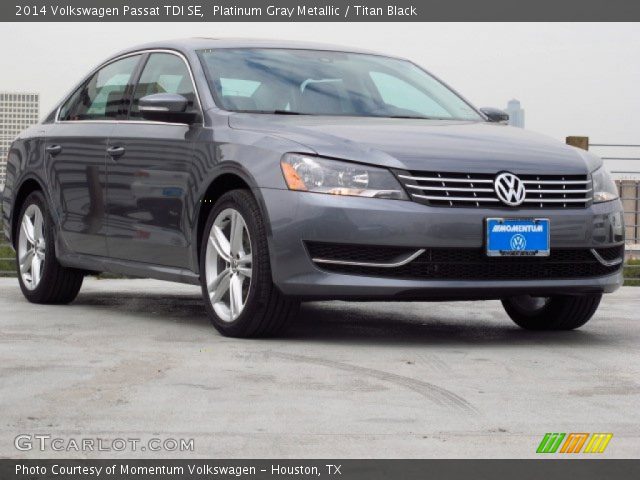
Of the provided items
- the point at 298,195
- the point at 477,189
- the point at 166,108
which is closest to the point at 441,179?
the point at 477,189

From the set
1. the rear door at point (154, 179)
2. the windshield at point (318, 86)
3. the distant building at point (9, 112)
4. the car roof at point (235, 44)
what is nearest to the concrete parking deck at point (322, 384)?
the rear door at point (154, 179)

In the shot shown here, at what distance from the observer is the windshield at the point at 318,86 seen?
778 centimetres

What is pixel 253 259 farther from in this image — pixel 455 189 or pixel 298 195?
A: pixel 455 189

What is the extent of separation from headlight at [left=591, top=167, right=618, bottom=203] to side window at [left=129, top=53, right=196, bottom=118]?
7.37 ft

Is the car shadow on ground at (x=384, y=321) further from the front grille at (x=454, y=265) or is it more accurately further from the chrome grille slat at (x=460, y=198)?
the chrome grille slat at (x=460, y=198)

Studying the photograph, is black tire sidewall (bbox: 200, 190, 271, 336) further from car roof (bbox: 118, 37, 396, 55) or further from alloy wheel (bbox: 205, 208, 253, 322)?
car roof (bbox: 118, 37, 396, 55)

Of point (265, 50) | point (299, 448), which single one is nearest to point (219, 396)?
point (299, 448)

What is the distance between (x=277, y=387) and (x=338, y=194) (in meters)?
1.48

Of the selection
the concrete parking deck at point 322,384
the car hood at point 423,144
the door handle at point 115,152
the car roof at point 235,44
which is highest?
the car roof at point 235,44

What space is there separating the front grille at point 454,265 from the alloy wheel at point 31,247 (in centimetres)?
312

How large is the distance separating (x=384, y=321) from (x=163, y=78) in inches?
75.8

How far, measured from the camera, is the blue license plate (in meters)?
6.87

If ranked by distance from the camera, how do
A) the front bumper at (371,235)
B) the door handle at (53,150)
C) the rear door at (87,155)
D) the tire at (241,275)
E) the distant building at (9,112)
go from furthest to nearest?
the distant building at (9,112)
the door handle at (53,150)
the rear door at (87,155)
the tire at (241,275)
the front bumper at (371,235)

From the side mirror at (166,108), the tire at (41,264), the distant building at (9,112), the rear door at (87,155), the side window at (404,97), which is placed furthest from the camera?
the distant building at (9,112)
